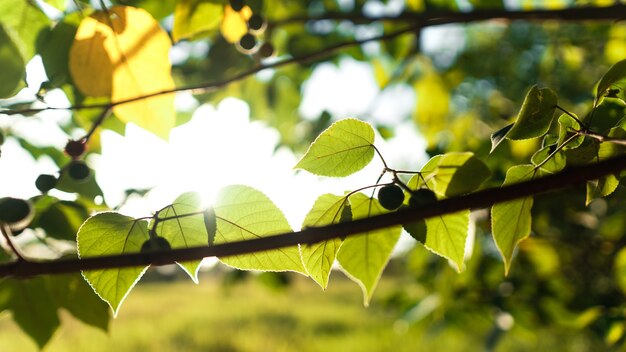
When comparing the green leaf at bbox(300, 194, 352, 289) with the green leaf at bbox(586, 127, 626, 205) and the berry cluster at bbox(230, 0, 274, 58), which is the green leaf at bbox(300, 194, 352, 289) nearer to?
the green leaf at bbox(586, 127, 626, 205)

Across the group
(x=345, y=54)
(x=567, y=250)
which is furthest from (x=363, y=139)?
(x=567, y=250)

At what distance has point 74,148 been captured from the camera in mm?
589

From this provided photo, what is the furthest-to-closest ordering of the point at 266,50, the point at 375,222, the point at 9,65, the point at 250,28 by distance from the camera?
the point at 266,50 → the point at 250,28 → the point at 9,65 → the point at 375,222

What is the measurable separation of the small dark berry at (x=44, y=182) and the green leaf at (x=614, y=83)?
54 cm

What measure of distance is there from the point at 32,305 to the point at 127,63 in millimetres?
293

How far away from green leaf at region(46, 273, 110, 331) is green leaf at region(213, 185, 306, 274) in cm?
29

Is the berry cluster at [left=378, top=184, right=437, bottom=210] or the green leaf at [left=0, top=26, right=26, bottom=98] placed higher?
the green leaf at [left=0, top=26, right=26, bottom=98]

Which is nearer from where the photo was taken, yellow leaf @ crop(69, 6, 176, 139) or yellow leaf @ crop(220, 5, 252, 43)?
yellow leaf @ crop(69, 6, 176, 139)

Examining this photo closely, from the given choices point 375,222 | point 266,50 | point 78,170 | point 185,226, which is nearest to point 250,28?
point 266,50

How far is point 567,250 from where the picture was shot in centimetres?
192

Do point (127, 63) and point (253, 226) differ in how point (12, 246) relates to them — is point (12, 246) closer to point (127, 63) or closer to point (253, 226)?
point (253, 226)

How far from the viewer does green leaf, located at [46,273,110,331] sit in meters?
0.60

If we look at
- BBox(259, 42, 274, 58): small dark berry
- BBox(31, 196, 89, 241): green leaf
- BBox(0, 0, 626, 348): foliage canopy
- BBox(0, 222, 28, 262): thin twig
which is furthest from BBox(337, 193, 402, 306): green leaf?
BBox(259, 42, 274, 58): small dark berry

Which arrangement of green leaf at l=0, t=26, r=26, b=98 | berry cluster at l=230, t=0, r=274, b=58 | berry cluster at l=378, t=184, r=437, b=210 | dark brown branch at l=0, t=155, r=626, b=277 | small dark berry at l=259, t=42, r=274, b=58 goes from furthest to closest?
small dark berry at l=259, t=42, r=274, b=58 → berry cluster at l=230, t=0, r=274, b=58 → green leaf at l=0, t=26, r=26, b=98 → berry cluster at l=378, t=184, r=437, b=210 → dark brown branch at l=0, t=155, r=626, b=277
